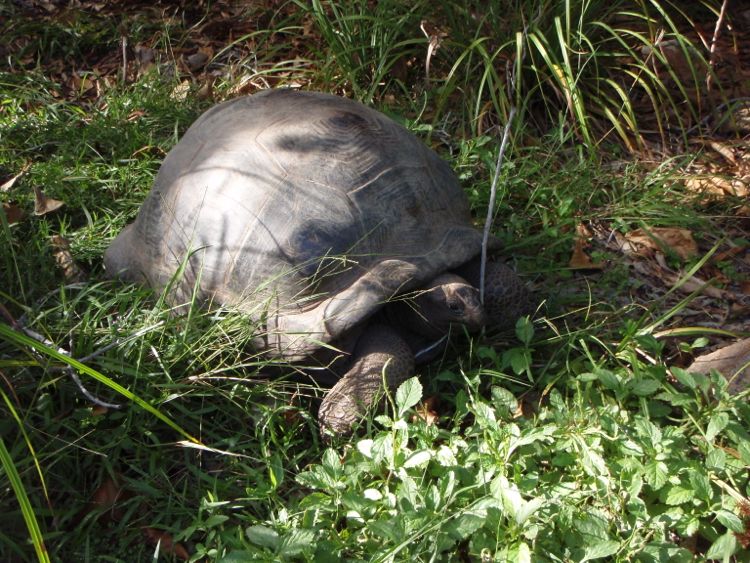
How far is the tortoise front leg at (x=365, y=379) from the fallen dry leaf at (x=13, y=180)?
210 centimetres

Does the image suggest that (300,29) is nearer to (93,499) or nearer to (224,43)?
(224,43)

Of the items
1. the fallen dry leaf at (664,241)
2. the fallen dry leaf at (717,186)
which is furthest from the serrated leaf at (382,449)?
the fallen dry leaf at (717,186)

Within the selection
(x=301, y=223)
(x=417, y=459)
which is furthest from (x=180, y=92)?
(x=417, y=459)

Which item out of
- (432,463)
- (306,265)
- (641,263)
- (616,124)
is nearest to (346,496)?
(432,463)

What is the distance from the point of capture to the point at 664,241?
349 cm

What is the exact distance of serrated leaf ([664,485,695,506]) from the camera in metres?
2.05

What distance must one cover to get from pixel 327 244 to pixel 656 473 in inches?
49.8

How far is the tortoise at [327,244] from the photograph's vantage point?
2.55m

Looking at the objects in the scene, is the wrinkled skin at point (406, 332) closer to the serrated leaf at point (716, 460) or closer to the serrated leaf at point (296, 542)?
the serrated leaf at point (296, 542)

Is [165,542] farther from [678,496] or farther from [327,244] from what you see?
[678,496]

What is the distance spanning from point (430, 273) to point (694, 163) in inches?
84.3

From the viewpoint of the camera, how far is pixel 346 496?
204 cm

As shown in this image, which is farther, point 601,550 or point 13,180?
point 13,180

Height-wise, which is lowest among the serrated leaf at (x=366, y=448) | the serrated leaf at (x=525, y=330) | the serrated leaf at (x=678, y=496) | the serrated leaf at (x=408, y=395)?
the serrated leaf at (x=678, y=496)
